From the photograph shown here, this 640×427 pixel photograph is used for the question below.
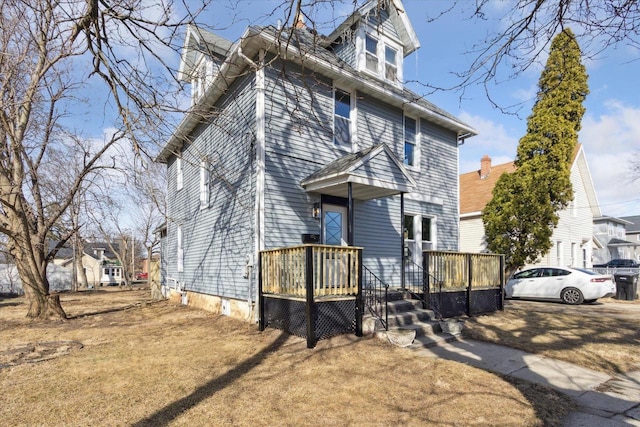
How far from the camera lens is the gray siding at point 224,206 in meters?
8.72

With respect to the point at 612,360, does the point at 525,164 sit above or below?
above

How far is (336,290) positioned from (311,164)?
12.0 ft

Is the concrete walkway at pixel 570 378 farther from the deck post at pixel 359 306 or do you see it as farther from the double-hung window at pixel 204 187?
the double-hung window at pixel 204 187

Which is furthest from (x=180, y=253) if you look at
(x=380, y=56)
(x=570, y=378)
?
(x=570, y=378)

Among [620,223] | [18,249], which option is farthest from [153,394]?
[620,223]

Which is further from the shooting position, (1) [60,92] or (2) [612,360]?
(1) [60,92]

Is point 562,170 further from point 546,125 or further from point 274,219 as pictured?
point 274,219

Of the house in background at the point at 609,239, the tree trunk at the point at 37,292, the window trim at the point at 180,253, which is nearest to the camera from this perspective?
the tree trunk at the point at 37,292

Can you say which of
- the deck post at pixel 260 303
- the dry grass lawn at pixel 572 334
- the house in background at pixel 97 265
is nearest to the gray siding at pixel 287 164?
the deck post at pixel 260 303

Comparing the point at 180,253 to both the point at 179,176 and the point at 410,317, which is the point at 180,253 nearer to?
the point at 179,176

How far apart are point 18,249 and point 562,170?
1748 centimetres

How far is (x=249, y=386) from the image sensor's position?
181 inches

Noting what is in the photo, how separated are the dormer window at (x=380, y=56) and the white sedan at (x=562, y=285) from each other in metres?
8.49

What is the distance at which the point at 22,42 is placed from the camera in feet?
27.0
